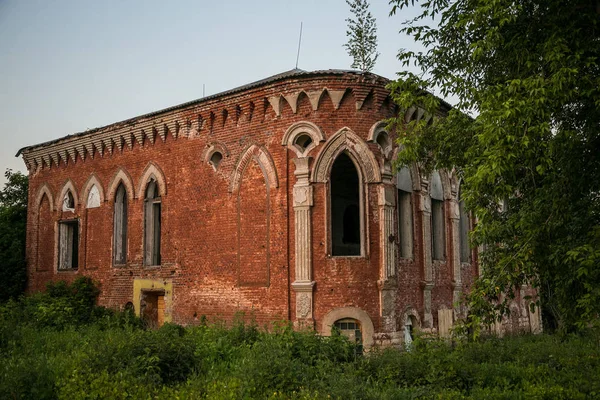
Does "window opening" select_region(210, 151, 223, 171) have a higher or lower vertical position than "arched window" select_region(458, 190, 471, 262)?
higher

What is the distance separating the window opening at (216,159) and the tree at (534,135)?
665cm

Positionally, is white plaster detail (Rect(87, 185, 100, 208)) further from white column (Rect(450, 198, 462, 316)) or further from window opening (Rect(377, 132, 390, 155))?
white column (Rect(450, 198, 462, 316))

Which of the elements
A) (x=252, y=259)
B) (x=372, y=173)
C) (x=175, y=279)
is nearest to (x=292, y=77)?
(x=372, y=173)

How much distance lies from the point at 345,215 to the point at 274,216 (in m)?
7.47

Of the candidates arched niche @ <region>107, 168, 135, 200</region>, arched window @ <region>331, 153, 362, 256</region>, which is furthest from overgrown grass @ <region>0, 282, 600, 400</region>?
arched window @ <region>331, 153, 362, 256</region>

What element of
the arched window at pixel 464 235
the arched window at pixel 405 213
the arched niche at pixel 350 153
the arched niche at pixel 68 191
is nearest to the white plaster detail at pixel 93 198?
the arched niche at pixel 68 191

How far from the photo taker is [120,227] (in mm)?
18406

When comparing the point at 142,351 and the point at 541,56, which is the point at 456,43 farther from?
the point at 142,351

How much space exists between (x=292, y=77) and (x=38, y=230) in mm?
12258

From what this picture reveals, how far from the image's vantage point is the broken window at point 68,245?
20203mm

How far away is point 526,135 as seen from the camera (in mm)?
7703

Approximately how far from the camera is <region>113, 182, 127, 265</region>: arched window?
59.7 feet

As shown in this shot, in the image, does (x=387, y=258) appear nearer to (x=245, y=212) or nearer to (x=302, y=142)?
(x=302, y=142)

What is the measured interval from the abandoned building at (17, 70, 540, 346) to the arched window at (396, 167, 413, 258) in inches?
1.3
